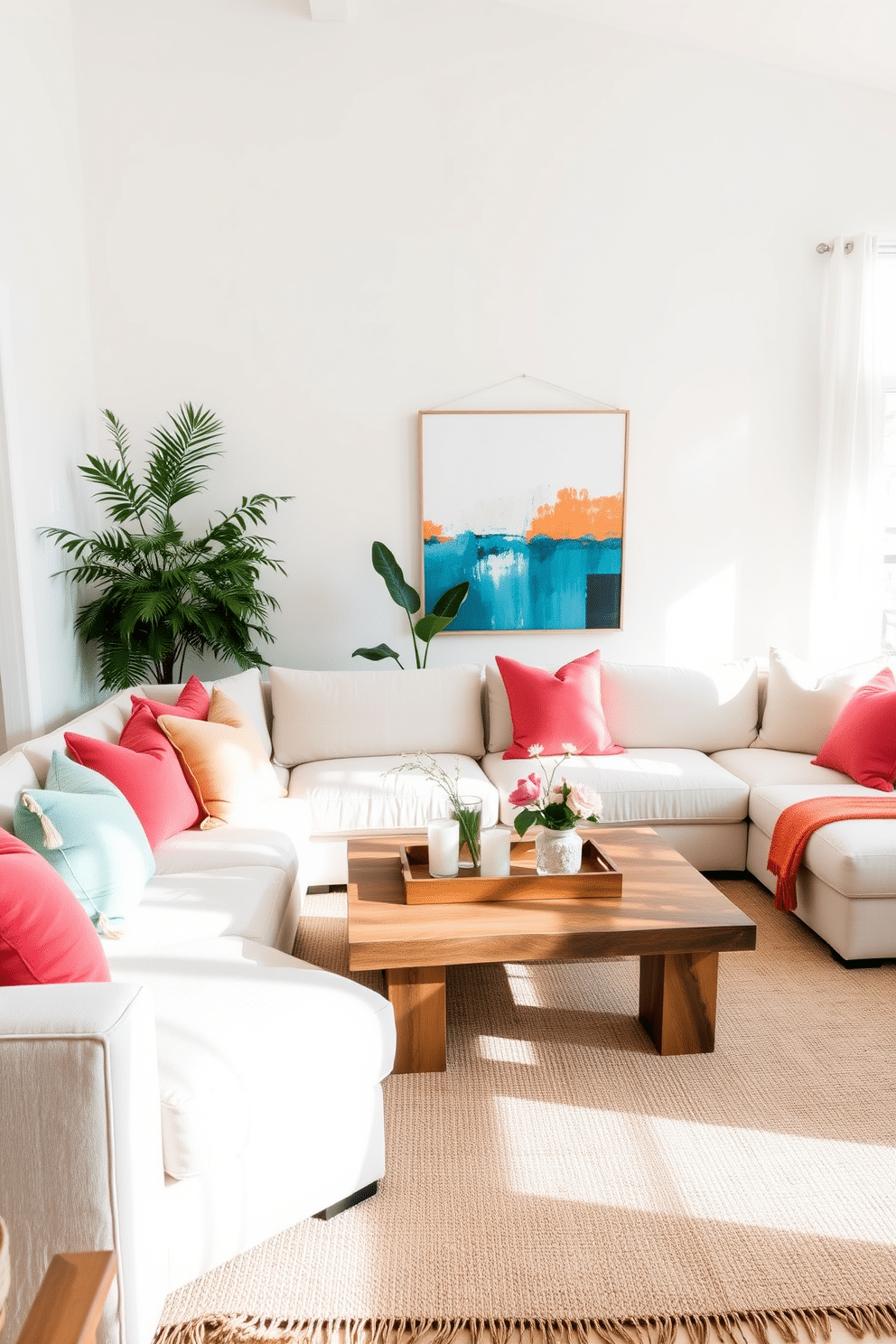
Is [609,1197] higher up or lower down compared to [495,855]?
lower down

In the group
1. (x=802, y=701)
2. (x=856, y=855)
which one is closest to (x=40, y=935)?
(x=856, y=855)

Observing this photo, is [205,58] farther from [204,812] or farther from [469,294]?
[204,812]

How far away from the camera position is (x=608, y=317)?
4.42 m

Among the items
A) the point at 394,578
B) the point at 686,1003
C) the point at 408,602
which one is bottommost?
the point at 686,1003

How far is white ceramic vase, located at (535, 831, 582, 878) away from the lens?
257 cm

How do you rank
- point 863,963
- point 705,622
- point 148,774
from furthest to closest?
point 705,622 → point 863,963 → point 148,774

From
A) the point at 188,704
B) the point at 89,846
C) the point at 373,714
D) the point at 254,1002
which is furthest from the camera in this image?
the point at 373,714

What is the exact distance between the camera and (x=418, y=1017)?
2346 mm

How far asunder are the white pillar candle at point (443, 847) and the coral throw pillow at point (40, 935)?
102 centimetres

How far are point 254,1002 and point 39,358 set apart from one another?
9.37ft

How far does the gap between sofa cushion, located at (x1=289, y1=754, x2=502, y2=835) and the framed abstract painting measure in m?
1.22

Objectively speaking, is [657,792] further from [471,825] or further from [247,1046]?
[247,1046]

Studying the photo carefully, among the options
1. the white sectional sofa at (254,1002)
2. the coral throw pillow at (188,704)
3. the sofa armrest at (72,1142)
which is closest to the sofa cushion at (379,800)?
the white sectional sofa at (254,1002)

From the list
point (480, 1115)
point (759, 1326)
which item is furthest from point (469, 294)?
point (759, 1326)
